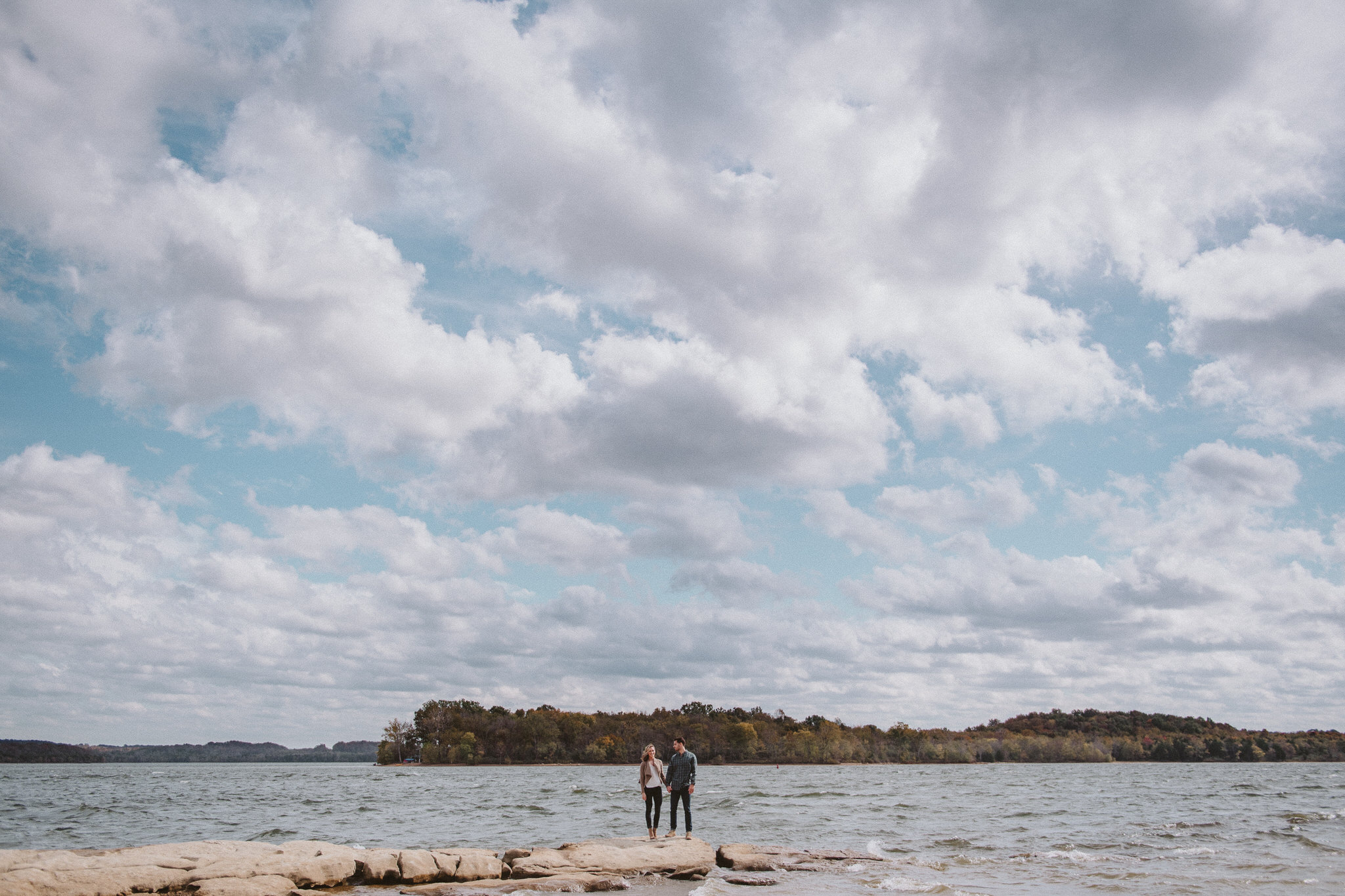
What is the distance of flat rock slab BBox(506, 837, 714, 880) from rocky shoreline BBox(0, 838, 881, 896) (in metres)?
0.03

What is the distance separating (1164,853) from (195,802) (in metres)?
57.5

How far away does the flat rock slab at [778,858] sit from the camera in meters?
21.0

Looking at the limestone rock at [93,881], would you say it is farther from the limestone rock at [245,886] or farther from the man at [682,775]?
the man at [682,775]

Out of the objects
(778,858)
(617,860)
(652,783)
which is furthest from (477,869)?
(778,858)

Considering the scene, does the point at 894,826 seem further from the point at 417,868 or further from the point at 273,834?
the point at 273,834

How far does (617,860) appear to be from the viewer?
19.7 metres

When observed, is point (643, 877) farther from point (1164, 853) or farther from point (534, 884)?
point (1164, 853)

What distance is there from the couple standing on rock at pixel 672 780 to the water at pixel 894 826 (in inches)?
156

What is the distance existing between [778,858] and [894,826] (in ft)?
53.7

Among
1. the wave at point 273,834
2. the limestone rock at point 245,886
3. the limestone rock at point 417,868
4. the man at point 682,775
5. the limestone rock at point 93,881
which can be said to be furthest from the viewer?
the wave at point 273,834

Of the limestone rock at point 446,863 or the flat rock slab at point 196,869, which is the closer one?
the flat rock slab at point 196,869

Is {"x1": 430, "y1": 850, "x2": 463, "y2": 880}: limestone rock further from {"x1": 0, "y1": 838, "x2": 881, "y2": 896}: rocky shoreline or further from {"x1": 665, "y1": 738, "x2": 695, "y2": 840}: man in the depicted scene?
{"x1": 665, "y1": 738, "x2": 695, "y2": 840}: man

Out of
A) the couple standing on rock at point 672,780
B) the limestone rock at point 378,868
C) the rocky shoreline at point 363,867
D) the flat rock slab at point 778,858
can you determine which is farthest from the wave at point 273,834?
the flat rock slab at point 778,858

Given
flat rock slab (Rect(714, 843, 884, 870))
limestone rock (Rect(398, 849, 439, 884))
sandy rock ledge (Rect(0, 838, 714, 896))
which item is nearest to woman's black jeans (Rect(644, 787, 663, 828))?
sandy rock ledge (Rect(0, 838, 714, 896))
